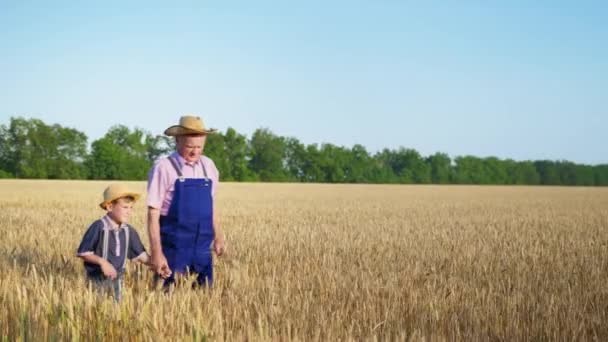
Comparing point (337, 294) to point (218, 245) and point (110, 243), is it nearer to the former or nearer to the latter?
point (218, 245)

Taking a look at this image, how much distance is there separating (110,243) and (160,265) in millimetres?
467

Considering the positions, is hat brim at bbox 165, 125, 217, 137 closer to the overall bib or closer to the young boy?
the overall bib

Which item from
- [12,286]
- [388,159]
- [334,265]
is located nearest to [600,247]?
[334,265]

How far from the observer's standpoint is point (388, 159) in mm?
92250

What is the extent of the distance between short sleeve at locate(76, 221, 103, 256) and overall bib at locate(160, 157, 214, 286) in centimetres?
46

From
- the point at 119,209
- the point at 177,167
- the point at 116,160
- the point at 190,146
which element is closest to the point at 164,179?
the point at 177,167

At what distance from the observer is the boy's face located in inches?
189

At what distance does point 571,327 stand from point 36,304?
11.2 feet

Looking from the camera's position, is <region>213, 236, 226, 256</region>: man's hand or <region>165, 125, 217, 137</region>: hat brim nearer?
<region>165, 125, 217, 137</region>: hat brim

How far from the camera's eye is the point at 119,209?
481 cm

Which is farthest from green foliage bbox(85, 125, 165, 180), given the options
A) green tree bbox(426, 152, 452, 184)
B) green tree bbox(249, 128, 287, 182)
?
green tree bbox(426, 152, 452, 184)

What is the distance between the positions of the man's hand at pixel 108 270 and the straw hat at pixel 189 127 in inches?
41.8

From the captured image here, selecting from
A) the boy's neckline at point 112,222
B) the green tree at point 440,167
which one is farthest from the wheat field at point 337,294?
the green tree at point 440,167

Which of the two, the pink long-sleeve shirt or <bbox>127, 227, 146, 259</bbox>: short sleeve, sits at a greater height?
the pink long-sleeve shirt
